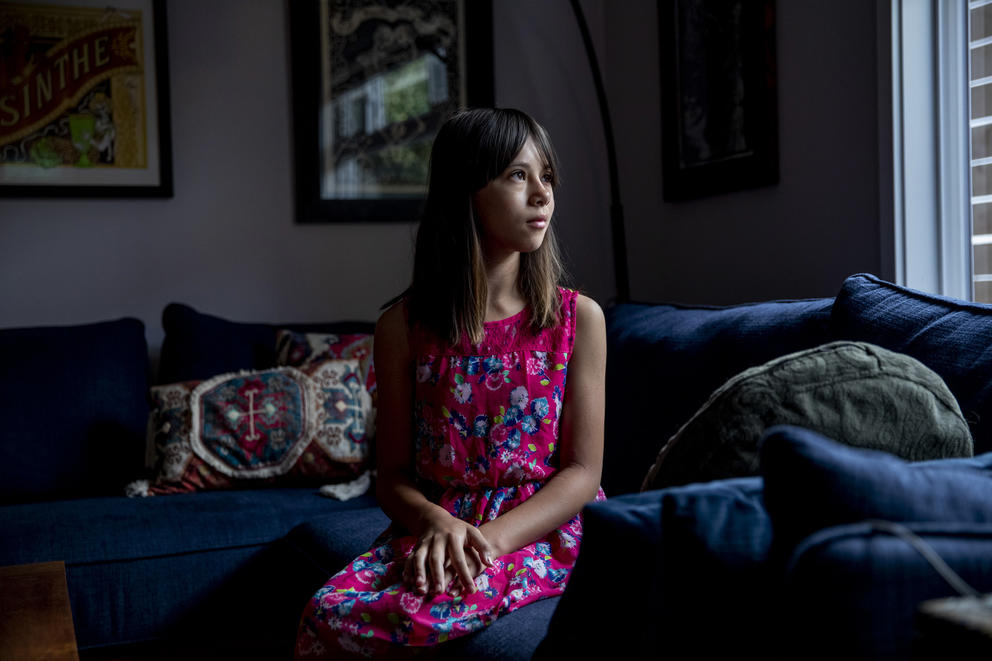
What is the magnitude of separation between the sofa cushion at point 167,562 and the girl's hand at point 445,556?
2.49 ft

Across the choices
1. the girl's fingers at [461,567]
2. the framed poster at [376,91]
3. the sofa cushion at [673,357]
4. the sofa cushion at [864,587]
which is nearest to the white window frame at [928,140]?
the sofa cushion at [673,357]

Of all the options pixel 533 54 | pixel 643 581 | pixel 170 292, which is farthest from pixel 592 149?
pixel 643 581

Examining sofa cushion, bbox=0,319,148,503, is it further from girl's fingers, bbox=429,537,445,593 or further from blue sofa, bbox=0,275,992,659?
girl's fingers, bbox=429,537,445,593

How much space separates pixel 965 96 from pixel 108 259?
2333 millimetres

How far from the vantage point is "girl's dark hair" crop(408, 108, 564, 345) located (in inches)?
59.8

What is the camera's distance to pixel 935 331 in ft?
4.49

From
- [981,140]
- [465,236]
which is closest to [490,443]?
[465,236]

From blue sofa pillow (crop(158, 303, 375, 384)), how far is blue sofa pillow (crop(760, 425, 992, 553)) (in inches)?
83.4

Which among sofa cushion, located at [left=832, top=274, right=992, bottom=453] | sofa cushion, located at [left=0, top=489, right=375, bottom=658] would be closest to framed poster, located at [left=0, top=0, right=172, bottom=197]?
sofa cushion, located at [left=0, top=489, right=375, bottom=658]

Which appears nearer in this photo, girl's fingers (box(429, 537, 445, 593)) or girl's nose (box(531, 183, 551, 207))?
girl's fingers (box(429, 537, 445, 593))

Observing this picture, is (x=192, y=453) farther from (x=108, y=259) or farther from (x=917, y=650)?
(x=917, y=650)

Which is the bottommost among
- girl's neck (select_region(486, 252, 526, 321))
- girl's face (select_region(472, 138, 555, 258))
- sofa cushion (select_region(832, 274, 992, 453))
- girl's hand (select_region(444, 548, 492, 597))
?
girl's hand (select_region(444, 548, 492, 597))

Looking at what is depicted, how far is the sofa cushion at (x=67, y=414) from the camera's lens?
240cm

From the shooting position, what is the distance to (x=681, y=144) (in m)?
2.83
